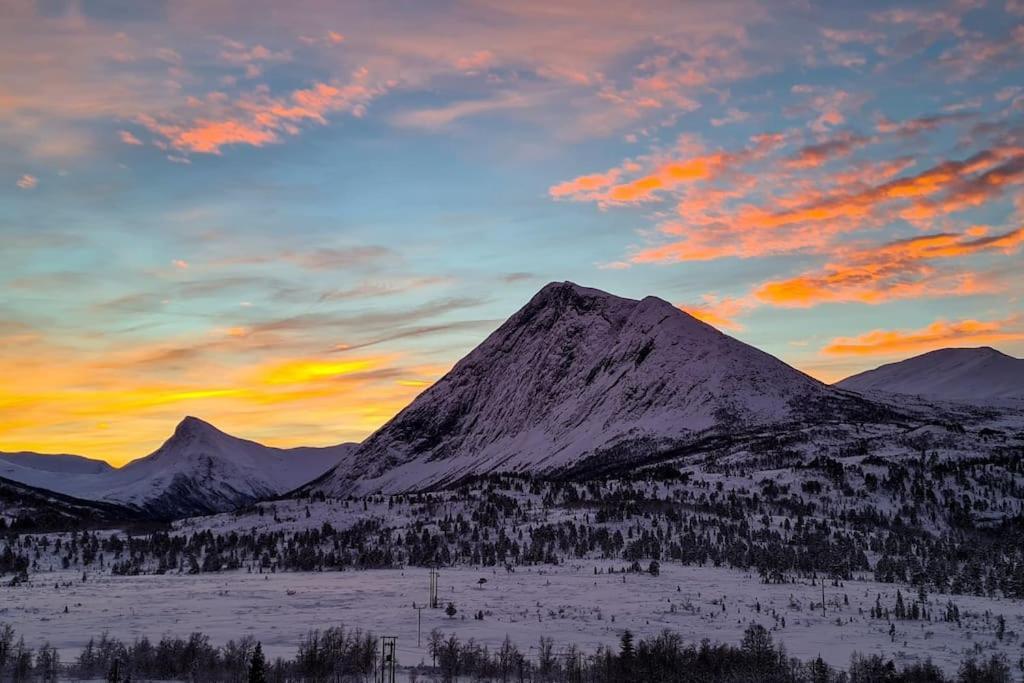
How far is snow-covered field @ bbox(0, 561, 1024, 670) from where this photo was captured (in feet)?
102

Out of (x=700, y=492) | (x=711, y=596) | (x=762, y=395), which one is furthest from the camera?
(x=762, y=395)

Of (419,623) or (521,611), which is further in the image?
(521,611)

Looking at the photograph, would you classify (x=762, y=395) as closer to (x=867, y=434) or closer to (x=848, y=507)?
(x=867, y=434)

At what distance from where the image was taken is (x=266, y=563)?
57.5 metres

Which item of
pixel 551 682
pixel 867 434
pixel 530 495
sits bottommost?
pixel 551 682

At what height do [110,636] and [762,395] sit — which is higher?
[762,395]

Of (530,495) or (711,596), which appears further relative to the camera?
(530,495)

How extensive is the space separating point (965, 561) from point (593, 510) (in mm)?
24145

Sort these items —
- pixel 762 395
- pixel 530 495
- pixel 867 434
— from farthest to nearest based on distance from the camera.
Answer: pixel 762 395 < pixel 867 434 < pixel 530 495

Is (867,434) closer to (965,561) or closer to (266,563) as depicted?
(965,561)

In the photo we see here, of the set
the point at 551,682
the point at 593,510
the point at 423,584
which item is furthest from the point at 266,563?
the point at 551,682

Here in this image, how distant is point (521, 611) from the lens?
36844mm

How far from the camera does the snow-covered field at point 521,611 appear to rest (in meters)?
31.0

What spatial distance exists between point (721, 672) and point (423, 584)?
22.0 m
